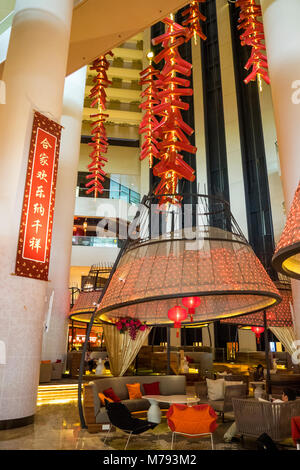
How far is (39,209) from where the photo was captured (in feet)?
20.6

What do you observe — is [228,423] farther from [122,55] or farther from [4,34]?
[122,55]

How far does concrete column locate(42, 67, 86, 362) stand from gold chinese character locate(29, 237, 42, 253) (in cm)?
514

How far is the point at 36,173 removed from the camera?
633 centimetres

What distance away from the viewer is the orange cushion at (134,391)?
258 inches

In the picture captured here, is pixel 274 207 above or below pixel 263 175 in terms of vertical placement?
below

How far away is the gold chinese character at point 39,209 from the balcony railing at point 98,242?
11.7 meters

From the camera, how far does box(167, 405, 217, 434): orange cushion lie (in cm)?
423

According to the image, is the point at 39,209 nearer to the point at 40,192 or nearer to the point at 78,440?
the point at 40,192

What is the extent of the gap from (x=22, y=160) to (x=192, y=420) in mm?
4869

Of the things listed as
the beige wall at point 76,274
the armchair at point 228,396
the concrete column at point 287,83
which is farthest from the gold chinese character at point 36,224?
the beige wall at point 76,274

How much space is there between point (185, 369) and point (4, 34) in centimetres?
1089
